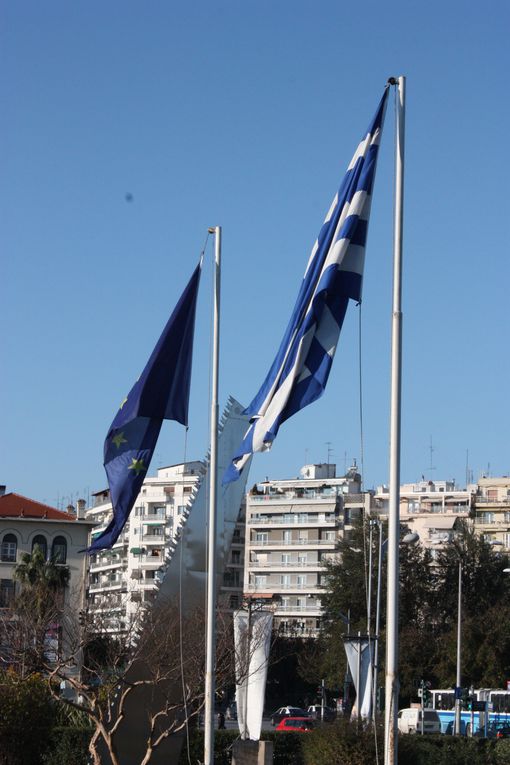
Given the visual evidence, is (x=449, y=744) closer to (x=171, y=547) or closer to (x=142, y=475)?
(x=171, y=547)

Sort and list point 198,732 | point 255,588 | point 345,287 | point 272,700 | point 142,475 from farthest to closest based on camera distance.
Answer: point 255,588
point 272,700
point 198,732
point 142,475
point 345,287

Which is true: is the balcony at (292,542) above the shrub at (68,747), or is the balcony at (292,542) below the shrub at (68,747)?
above

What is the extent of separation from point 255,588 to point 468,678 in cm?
4425

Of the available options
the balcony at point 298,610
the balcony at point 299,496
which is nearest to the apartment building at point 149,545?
the balcony at point 299,496

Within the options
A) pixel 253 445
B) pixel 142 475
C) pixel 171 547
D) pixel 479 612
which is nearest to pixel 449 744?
pixel 171 547

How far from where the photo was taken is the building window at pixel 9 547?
91562 millimetres

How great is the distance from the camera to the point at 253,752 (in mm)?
24750

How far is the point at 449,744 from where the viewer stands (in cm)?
3089

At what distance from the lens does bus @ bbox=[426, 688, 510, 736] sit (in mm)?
51747

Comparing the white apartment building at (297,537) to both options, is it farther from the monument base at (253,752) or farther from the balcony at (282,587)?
the monument base at (253,752)

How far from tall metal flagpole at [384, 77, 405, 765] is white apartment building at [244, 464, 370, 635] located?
90.7 meters

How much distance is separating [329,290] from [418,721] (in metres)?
41.3

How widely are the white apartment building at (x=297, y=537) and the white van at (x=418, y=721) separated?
49.3 m

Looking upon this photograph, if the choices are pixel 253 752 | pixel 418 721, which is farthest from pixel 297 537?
pixel 253 752
